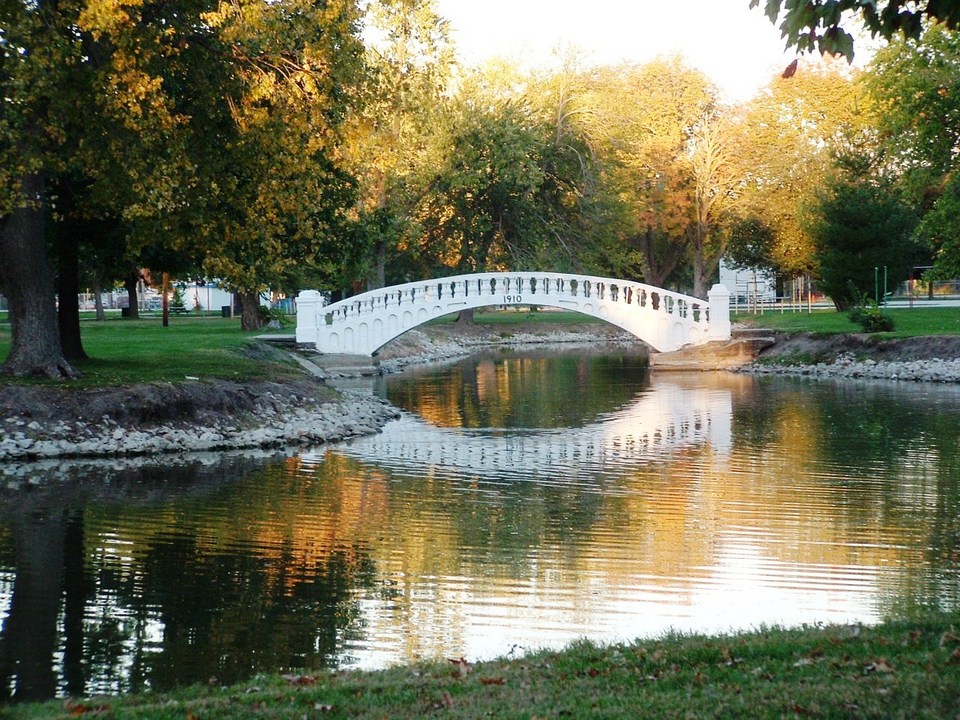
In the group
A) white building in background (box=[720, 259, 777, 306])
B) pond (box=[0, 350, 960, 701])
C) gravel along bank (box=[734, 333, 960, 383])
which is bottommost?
pond (box=[0, 350, 960, 701])

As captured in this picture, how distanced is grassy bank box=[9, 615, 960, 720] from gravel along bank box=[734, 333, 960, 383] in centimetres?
2831

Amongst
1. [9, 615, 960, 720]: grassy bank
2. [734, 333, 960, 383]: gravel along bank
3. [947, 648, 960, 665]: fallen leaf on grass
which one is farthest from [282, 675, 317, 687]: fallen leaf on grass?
[734, 333, 960, 383]: gravel along bank

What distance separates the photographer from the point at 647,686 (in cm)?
680

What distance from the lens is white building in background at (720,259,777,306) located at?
2815 inches

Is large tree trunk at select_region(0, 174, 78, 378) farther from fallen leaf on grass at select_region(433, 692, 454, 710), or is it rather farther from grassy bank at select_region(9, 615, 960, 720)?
fallen leaf on grass at select_region(433, 692, 454, 710)

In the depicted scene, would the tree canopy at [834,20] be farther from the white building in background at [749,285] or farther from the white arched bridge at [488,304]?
the white building in background at [749,285]

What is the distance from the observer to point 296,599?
36.0 feet

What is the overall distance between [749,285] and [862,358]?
44.1 metres

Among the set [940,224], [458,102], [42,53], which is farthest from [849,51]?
[458,102]

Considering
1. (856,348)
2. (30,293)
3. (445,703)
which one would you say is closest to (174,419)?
(30,293)

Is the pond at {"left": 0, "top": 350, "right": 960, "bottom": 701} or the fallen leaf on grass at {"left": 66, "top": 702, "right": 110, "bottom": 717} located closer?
the fallen leaf on grass at {"left": 66, "top": 702, "right": 110, "bottom": 717}

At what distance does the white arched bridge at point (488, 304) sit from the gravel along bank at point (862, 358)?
8.35 ft

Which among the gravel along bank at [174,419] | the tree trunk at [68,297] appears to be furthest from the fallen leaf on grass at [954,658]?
the tree trunk at [68,297]

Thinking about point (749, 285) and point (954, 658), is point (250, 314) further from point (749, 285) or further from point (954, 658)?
point (954, 658)
